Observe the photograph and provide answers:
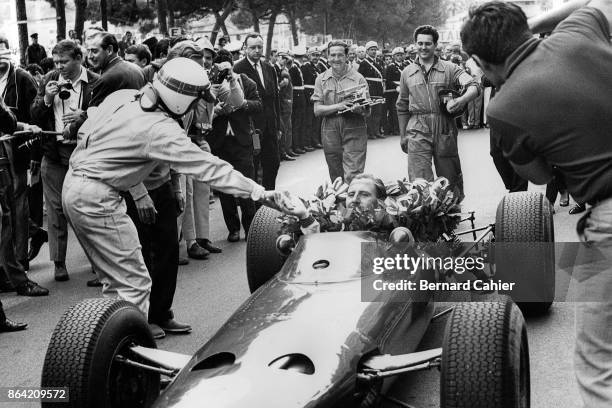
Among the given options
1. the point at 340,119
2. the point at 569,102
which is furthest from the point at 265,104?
the point at 569,102

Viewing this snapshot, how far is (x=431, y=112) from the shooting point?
33.5 feet

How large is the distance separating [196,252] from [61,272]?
4.73ft

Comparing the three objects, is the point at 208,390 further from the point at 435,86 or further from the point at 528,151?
the point at 435,86

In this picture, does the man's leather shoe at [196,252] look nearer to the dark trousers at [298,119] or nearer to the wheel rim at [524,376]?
the wheel rim at [524,376]

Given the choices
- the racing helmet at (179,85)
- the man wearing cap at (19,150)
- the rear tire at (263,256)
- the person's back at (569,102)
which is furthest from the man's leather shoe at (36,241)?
the person's back at (569,102)

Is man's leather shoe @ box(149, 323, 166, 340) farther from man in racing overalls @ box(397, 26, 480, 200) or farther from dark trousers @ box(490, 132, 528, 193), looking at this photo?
dark trousers @ box(490, 132, 528, 193)

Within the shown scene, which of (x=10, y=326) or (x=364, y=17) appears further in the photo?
(x=364, y=17)

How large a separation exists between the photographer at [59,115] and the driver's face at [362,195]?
132 inches

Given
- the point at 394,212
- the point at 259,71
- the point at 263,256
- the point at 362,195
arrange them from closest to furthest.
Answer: the point at 394,212, the point at 362,195, the point at 263,256, the point at 259,71

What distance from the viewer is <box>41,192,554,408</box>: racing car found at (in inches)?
171

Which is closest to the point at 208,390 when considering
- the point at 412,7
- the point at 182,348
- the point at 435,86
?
the point at 182,348

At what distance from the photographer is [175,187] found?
8.53 m

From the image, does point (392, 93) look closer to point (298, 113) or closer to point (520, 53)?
point (298, 113)

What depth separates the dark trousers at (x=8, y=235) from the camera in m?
8.05
